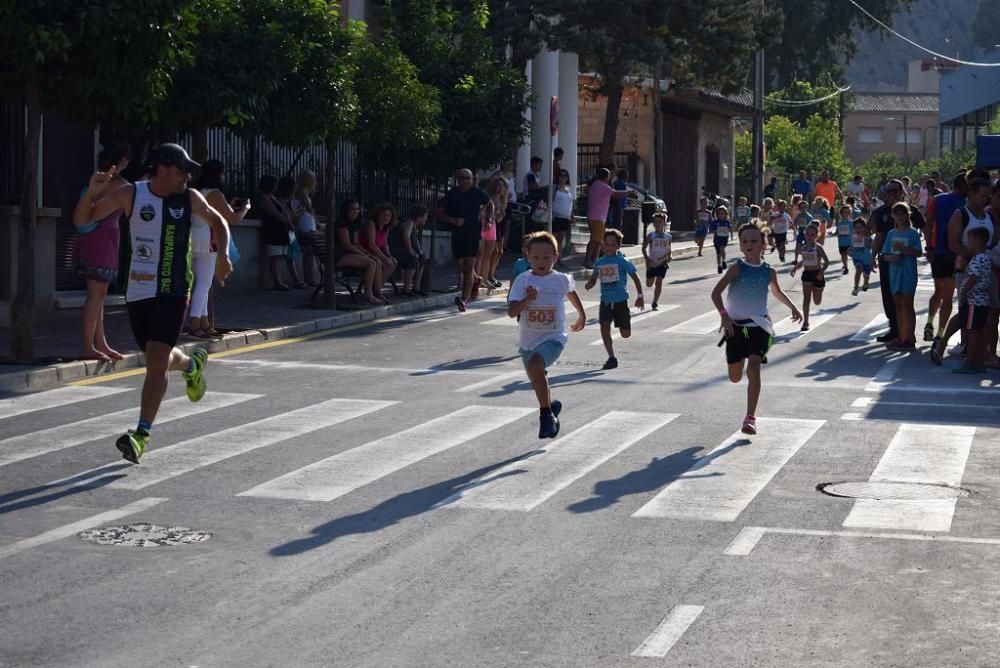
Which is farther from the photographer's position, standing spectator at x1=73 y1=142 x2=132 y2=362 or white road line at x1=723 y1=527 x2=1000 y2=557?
standing spectator at x1=73 y1=142 x2=132 y2=362

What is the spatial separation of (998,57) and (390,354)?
7458 centimetres

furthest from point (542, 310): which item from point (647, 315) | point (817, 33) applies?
point (817, 33)

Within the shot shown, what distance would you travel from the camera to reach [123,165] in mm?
13109

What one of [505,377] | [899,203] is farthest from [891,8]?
[505,377]

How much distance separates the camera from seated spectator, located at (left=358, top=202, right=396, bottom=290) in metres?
22.0

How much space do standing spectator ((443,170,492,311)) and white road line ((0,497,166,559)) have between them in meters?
13.7

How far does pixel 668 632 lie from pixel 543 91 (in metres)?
30.5

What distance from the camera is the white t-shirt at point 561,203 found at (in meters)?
31.1

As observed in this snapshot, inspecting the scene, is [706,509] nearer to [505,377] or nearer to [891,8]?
[505,377]

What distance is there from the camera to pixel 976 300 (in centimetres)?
1538

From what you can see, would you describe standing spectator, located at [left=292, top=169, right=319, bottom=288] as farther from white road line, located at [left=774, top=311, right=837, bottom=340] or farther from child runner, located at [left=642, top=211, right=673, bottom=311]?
white road line, located at [left=774, top=311, right=837, bottom=340]

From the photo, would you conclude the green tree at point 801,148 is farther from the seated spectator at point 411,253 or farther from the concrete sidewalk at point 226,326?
the seated spectator at point 411,253

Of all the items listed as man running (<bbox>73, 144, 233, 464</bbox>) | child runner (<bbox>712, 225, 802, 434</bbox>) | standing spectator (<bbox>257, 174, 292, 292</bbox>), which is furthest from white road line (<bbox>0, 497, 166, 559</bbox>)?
standing spectator (<bbox>257, 174, 292, 292</bbox>)

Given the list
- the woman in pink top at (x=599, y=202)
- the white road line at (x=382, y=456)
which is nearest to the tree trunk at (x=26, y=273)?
the white road line at (x=382, y=456)
